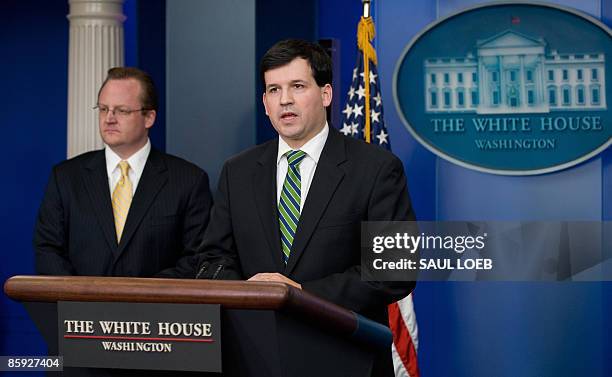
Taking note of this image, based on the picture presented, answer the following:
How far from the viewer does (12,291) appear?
6.79ft

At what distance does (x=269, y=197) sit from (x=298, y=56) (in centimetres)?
39

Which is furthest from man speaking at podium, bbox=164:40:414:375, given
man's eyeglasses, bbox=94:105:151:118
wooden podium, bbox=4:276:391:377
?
man's eyeglasses, bbox=94:105:151:118

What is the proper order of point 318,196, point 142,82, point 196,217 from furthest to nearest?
1. point 142,82
2. point 196,217
3. point 318,196

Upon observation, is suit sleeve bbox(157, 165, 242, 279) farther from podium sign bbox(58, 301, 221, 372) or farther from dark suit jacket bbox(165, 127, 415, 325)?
podium sign bbox(58, 301, 221, 372)

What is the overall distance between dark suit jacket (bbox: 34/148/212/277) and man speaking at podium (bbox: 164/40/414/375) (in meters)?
1.13

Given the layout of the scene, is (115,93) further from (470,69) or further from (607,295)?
(607,295)

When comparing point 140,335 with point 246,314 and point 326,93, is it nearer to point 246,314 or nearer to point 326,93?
point 246,314

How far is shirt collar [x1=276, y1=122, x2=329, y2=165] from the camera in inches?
113

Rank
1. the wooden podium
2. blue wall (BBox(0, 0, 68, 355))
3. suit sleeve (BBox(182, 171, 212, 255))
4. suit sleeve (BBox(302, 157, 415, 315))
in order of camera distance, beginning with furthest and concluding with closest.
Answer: blue wall (BBox(0, 0, 68, 355)) → suit sleeve (BBox(182, 171, 212, 255)) → suit sleeve (BBox(302, 157, 415, 315)) → the wooden podium

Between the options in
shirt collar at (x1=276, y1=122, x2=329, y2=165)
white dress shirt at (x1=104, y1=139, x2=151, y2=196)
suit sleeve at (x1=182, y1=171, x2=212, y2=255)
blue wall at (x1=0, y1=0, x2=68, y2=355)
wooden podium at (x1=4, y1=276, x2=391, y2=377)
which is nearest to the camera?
wooden podium at (x1=4, y1=276, x2=391, y2=377)

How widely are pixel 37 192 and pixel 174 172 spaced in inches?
98.0

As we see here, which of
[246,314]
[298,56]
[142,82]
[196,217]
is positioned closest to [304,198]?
[298,56]

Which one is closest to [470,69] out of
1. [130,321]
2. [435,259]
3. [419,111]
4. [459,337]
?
[419,111]

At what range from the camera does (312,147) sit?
2.88 metres
